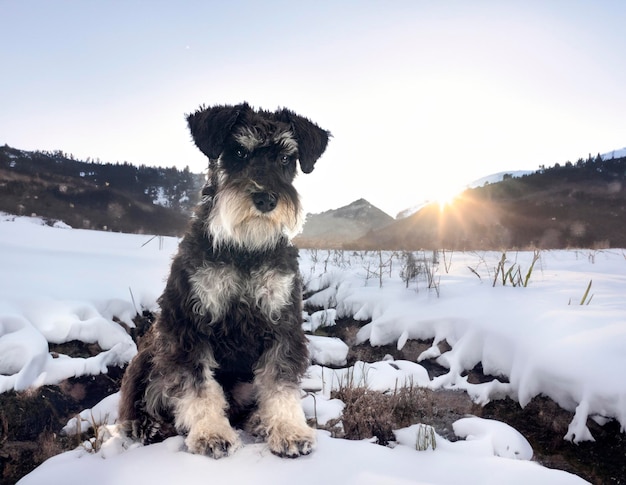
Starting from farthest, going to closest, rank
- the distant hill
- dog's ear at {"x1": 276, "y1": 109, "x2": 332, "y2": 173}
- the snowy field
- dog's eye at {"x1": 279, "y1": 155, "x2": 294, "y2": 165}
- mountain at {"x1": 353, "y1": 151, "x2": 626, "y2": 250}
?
mountain at {"x1": 353, "y1": 151, "x2": 626, "y2": 250} → the distant hill → dog's ear at {"x1": 276, "y1": 109, "x2": 332, "y2": 173} → dog's eye at {"x1": 279, "y1": 155, "x2": 294, "y2": 165} → the snowy field

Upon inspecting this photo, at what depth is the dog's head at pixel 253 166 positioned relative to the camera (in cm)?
321

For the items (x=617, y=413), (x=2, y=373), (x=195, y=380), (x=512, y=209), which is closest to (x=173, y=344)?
(x=195, y=380)

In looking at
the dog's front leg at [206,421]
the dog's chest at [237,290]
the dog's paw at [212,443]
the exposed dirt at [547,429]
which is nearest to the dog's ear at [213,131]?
the dog's chest at [237,290]

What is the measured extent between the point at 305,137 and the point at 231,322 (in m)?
2.00

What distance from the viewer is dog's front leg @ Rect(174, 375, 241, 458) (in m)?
2.78

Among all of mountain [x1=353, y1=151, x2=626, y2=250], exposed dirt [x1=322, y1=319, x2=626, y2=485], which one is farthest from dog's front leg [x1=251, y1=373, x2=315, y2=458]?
mountain [x1=353, y1=151, x2=626, y2=250]

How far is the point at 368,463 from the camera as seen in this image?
2705 millimetres

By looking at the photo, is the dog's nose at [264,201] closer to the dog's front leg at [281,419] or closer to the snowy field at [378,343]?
the dog's front leg at [281,419]

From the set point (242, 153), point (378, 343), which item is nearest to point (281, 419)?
point (242, 153)

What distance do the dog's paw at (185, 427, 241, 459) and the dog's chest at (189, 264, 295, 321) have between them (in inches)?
33.0

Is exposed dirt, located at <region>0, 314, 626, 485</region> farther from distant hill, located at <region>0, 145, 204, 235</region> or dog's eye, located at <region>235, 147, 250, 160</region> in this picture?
distant hill, located at <region>0, 145, 204, 235</region>

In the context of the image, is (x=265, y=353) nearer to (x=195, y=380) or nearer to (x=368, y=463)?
(x=195, y=380)

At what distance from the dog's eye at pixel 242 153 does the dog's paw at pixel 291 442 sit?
2356 millimetres

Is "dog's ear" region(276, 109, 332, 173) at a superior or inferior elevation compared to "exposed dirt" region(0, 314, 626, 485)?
superior
